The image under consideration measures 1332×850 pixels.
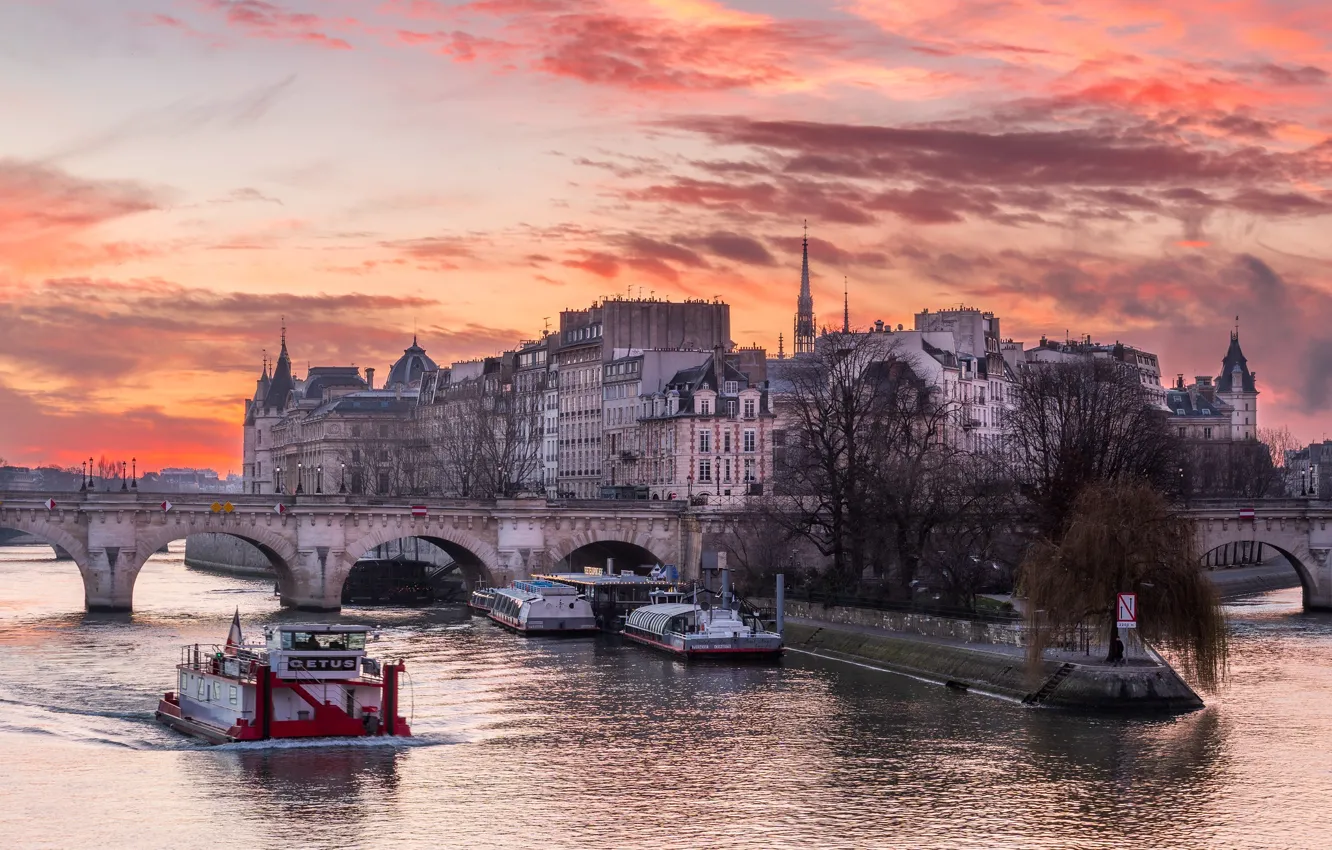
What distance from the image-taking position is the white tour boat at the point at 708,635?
284 feet

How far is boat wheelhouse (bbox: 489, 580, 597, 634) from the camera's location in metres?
100

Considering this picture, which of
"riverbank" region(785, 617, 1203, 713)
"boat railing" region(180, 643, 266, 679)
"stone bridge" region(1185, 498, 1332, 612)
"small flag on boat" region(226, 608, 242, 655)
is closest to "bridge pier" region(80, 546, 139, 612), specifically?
"riverbank" region(785, 617, 1203, 713)

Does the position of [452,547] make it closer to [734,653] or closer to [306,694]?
[734,653]

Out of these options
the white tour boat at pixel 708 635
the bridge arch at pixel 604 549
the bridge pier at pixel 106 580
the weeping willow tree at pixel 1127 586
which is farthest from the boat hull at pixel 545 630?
the weeping willow tree at pixel 1127 586

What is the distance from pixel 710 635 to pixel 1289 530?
143ft

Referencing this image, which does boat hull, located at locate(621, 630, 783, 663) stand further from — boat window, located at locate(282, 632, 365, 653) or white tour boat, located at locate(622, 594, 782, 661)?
boat window, located at locate(282, 632, 365, 653)

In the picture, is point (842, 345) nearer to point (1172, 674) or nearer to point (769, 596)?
point (769, 596)

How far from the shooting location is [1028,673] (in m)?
69.4

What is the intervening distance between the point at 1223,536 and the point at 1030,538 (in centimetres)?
3354

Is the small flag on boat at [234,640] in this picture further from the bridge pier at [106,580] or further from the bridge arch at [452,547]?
the bridge arch at [452,547]

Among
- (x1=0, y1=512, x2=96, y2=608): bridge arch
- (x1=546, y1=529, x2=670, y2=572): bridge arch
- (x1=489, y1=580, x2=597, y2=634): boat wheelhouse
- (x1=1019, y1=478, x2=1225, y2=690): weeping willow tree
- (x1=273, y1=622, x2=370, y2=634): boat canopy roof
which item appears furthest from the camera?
(x1=546, y1=529, x2=670, y2=572): bridge arch

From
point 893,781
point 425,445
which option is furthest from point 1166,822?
point 425,445

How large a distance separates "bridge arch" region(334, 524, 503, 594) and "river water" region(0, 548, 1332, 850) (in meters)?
28.8

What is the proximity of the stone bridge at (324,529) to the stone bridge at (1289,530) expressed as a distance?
1126 inches
